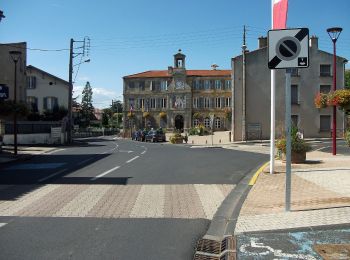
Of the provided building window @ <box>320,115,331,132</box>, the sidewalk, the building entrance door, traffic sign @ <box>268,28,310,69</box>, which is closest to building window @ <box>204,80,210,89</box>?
the building entrance door

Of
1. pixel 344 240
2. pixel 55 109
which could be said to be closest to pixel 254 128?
pixel 55 109

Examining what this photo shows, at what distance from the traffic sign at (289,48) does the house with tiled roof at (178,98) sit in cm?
7263

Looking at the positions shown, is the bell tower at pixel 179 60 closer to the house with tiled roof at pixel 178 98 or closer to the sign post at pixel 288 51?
the house with tiled roof at pixel 178 98

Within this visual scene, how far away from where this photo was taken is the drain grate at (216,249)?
228 inches

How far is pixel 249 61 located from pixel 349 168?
31521 millimetres

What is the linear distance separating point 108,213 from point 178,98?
73.9 metres

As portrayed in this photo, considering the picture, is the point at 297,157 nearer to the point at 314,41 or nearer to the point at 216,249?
the point at 216,249

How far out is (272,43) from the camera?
25.2ft

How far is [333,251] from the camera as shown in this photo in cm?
561

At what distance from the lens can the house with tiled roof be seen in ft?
268

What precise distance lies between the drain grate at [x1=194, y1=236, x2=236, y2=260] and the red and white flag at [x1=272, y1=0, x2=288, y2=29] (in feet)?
24.4

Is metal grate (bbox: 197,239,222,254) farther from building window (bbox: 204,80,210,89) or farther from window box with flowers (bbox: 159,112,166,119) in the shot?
building window (bbox: 204,80,210,89)

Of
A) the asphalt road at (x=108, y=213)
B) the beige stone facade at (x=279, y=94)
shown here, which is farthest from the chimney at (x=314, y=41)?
the asphalt road at (x=108, y=213)

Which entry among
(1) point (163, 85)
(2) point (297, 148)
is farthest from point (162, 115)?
(2) point (297, 148)
